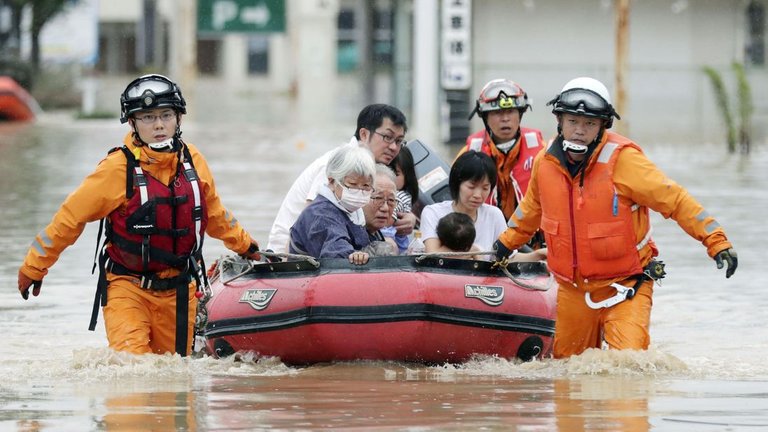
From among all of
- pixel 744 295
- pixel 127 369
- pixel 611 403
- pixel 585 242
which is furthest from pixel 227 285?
pixel 744 295

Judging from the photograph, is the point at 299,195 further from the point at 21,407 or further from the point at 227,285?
the point at 21,407

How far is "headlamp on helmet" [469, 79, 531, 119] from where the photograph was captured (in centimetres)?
1059

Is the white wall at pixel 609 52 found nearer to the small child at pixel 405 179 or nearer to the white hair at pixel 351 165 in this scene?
the small child at pixel 405 179

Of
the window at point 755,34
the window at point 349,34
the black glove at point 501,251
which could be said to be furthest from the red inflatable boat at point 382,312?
the window at point 349,34

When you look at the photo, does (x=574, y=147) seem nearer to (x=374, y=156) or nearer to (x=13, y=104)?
(x=374, y=156)

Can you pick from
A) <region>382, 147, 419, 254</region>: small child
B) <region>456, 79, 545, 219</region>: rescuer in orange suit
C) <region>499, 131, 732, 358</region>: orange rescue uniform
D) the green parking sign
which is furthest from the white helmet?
the green parking sign

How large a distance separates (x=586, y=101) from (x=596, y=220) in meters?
→ 0.60

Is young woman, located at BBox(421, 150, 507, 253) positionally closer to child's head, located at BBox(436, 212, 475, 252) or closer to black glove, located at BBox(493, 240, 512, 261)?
child's head, located at BBox(436, 212, 475, 252)

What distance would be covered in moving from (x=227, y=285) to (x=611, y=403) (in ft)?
8.77

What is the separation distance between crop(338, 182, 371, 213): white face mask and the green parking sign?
45918 millimetres

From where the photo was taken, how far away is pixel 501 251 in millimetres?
8922

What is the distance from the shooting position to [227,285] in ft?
30.2

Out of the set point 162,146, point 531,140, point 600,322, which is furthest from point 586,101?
point 531,140

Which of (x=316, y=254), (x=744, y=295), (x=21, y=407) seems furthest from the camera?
(x=744, y=295)
